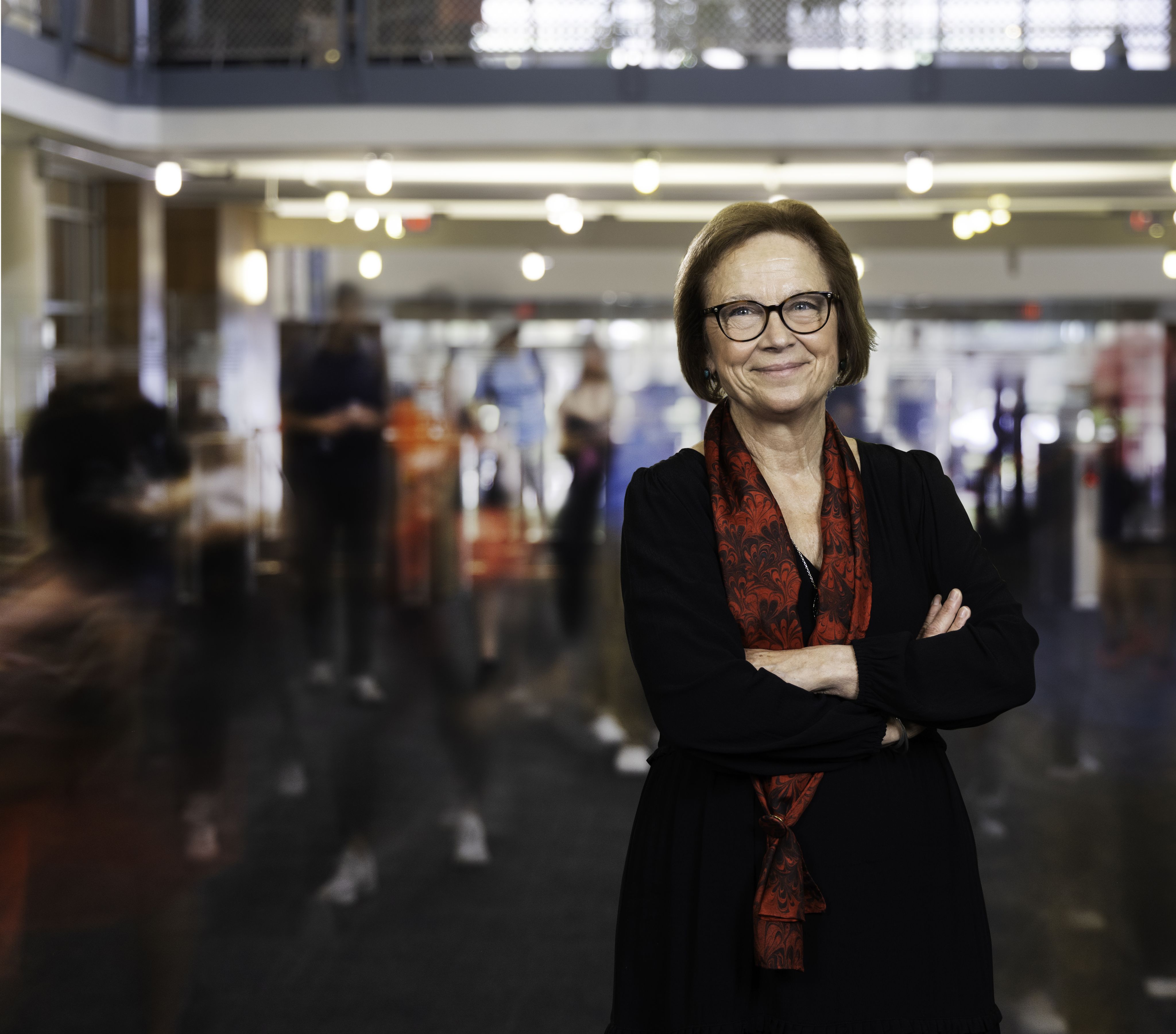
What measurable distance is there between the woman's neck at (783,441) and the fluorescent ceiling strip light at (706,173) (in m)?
8.86

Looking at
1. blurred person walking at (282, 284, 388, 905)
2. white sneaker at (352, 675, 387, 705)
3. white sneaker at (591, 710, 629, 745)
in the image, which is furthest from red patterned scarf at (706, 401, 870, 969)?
white sneaker at (352, 675, 387, 705)

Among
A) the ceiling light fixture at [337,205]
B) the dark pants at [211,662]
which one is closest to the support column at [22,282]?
→ the dark pants at [211,662]

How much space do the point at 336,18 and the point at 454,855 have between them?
8.02 m

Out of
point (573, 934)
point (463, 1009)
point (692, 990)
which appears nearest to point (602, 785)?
point (573, 934)

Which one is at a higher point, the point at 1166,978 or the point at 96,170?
the point at 96,170

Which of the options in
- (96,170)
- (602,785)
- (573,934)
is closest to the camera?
(573,934)

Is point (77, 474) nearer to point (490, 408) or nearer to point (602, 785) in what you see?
point (490, 408)

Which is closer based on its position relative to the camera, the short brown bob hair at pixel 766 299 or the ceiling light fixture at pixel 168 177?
the short brown bob hair at pixel 766 299

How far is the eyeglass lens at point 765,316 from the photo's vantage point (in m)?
1.50

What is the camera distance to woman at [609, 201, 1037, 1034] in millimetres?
1432

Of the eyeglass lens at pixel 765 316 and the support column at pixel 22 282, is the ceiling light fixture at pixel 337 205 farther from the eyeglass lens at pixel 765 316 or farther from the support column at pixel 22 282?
the eyeglass lens at pixel 765 316

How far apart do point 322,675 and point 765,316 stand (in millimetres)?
5224

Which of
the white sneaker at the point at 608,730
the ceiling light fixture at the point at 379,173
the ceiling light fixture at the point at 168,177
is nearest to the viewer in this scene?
the white sneaker at the point at 608,730

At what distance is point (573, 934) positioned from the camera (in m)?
3.07
